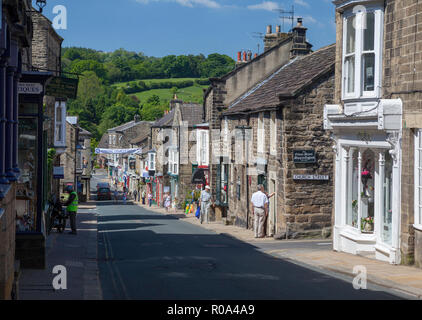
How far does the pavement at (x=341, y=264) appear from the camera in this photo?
38.2 ft

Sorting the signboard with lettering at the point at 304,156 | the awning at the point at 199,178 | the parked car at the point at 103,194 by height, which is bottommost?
the parked car at the point at 103,194

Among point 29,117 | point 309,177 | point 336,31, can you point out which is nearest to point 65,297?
point 29,117

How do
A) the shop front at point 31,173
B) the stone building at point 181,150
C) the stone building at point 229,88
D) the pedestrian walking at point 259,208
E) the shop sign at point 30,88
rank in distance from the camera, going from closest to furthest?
the shop front at point 31,173, the shop sign at point 30,88, the pedestrian walking at point 259,208, the stone building at point 229,88, the stone building at point 181,150

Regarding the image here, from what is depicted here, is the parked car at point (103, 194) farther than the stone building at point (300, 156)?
Yes

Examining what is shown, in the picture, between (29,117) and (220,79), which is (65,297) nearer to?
(29,117)

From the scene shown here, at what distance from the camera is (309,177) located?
22719 millimetres

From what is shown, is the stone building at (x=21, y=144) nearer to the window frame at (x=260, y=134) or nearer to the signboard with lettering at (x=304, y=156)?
the signboard with lettering at (x=304, y=156)

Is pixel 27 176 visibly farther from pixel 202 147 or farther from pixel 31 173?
pixel 202 147

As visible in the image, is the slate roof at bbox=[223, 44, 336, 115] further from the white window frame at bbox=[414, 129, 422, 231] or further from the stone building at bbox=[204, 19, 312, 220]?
the white window frame at bbox=[414, 129, 422, 231]

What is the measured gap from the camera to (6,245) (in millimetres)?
8992

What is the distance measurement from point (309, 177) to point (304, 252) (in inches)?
232

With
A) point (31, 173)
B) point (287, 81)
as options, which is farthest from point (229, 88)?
point (31, 173)

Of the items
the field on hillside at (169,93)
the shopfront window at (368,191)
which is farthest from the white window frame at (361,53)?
the field on hillside at (169,93)

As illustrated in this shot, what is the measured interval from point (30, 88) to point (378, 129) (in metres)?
8.00
